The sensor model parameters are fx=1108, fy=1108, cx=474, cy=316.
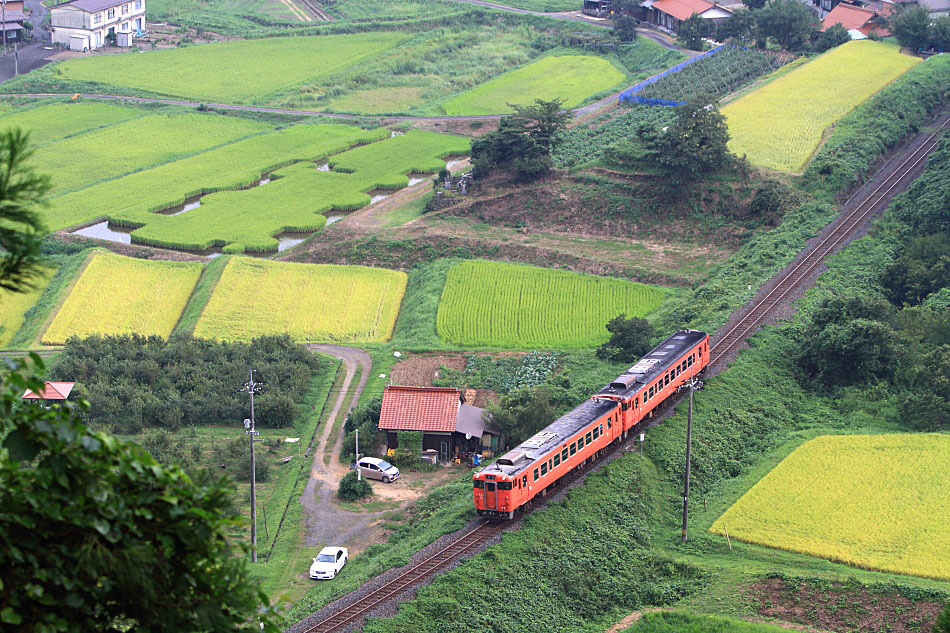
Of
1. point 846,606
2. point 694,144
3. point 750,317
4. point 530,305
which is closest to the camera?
point 846,606

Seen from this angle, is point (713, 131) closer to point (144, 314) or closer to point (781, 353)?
point (781, 353)

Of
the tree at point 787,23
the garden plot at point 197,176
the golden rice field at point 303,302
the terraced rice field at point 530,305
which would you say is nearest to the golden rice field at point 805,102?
the tree at point 787,23

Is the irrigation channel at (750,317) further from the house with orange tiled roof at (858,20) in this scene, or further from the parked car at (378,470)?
the house with orange tiled roof at (858,20)

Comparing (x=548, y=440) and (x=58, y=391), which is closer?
(x=548, y=440)

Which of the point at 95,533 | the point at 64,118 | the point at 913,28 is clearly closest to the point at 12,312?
the point at 64,118

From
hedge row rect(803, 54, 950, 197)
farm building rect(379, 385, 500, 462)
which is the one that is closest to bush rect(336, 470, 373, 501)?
farm building rect(379, 385, 500, 462)

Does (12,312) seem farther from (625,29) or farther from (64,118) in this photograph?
(625,29)

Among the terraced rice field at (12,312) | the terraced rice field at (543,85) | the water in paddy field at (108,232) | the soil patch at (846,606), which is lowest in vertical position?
the terraced rice field at (12,312)
